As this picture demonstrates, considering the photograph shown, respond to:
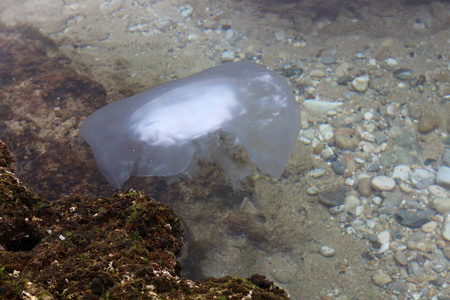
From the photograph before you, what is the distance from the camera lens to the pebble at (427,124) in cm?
402

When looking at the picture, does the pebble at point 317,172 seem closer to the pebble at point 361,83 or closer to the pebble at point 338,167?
the pebble at point 338,167

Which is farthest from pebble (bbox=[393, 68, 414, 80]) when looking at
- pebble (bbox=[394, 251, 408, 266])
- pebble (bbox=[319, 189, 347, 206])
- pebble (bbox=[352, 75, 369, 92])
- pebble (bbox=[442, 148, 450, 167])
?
pebble (bbox=[394, 251, 408, 266])

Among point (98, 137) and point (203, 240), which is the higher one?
point (98, 137)

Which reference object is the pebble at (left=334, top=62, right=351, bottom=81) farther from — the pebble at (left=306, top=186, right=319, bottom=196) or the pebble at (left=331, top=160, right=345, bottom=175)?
the pebble at (left=306, top=186, right=319, bottom=196)

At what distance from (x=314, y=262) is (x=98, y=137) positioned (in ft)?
7.36

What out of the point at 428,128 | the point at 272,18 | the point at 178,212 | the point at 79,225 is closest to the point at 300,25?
the point at 272,18

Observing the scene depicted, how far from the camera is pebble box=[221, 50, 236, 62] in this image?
16.5ft

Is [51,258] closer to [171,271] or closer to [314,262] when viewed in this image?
[171,271]

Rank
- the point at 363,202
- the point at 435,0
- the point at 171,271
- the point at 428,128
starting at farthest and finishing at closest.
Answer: the point at 435,0
the point at 428,128
the point at 363,202
the point at 171,271

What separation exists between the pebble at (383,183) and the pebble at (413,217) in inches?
10.8

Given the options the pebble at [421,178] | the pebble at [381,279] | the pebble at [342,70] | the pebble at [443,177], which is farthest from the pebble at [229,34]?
the pebble at [381,279]

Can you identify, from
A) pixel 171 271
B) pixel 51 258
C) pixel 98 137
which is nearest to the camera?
pixel 51 258

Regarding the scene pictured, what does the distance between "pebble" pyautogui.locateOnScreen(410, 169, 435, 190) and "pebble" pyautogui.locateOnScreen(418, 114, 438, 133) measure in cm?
58

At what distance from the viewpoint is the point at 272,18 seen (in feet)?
18.5
